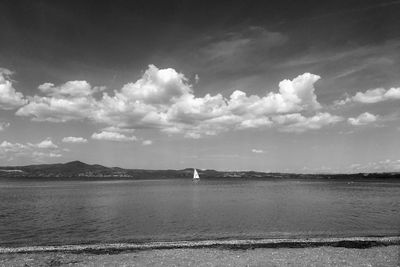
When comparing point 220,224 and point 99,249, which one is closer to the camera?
point 99,249

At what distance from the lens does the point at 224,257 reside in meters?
22.9

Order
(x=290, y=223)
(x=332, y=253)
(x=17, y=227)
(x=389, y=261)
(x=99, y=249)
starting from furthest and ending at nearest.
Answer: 1. (x=290, y=223)
2. (x=17, y=227)
3. (x=99, y=249)
4. (x=332, y=253)
5. (x=389, y=261)

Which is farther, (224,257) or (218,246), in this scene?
(218,246)

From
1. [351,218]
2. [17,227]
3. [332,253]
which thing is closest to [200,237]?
[332,253]

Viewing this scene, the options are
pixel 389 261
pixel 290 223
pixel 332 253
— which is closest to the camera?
pixel 389 261

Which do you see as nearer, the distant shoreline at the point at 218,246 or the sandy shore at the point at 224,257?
the sandy shore at the point at 224,257

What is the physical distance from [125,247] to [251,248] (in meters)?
9.22

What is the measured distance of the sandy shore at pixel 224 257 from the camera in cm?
2123

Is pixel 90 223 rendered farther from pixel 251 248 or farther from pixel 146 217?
pixel 251 248

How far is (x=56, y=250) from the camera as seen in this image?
26.0m

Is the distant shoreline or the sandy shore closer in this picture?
the sandy shore

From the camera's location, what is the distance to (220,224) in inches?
1646

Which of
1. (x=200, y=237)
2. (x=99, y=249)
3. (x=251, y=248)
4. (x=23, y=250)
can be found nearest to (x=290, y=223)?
(x=200, y=237)

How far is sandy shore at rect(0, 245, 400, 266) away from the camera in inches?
836
